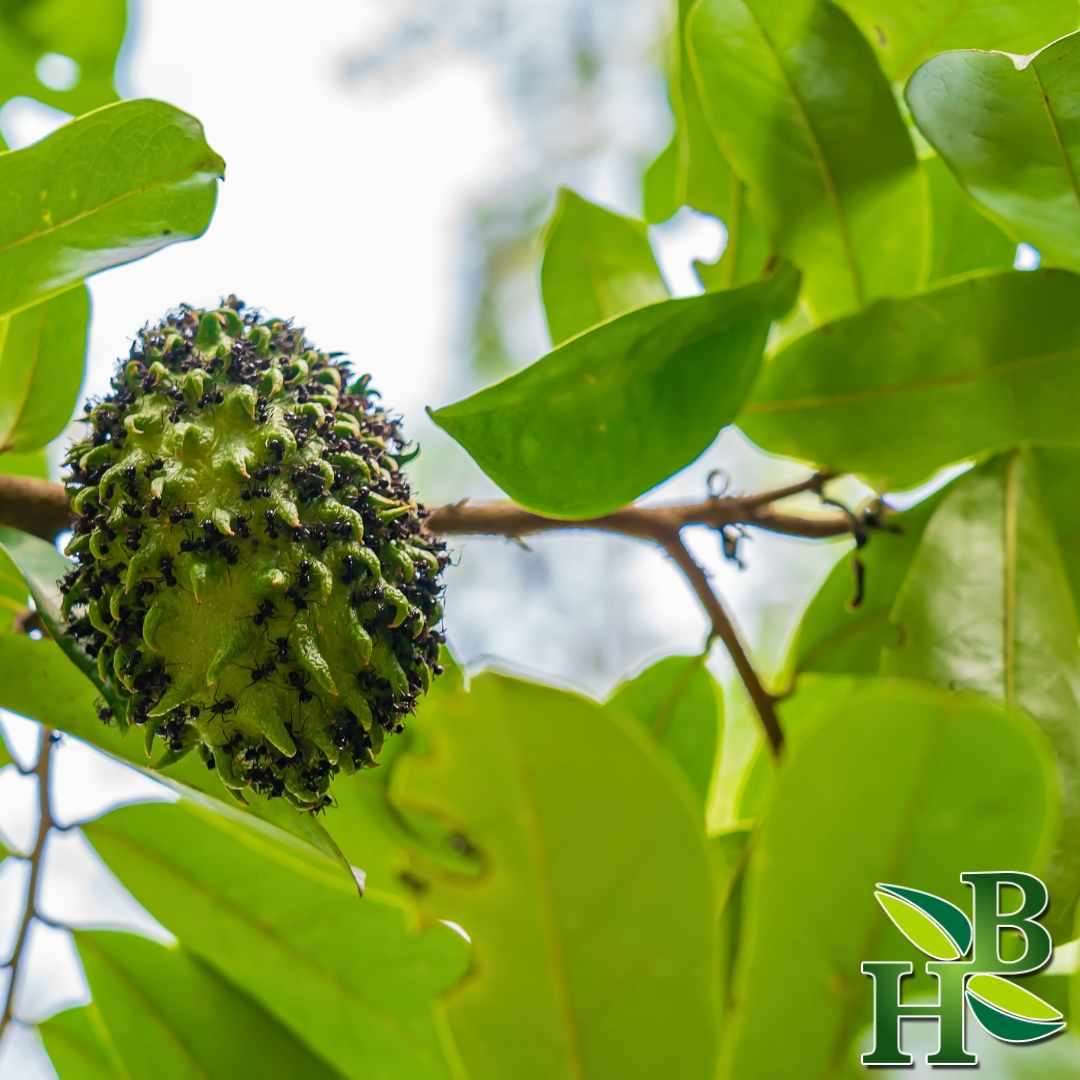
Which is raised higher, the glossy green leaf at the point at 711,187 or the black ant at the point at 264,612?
the glossy green leaf at the point at 711,187

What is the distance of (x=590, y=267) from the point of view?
1.43 metres

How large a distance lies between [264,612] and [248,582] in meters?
0.03

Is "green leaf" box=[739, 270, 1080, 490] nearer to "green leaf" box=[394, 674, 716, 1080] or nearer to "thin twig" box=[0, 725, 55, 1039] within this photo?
"green leaf" box=[394, 674, 716, 1080]

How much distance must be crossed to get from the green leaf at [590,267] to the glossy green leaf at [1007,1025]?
98 centimetres

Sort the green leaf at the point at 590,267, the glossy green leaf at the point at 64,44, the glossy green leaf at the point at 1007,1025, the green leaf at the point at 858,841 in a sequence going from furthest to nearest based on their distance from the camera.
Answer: the glossy green leaf at the point at 64,44, the green leaf at the point at 590,267, the glossy green leaf at the point at 1007,1025, the green leaf at the point at 858,841

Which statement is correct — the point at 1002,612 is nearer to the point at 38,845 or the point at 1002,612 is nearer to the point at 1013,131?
the point at 1013,131

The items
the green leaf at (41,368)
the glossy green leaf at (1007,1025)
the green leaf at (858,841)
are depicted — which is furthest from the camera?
the green leaf at (41,368)

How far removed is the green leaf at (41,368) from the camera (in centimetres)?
117

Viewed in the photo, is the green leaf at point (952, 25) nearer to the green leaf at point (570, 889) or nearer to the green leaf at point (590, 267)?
the green leaf at point (590, 267)

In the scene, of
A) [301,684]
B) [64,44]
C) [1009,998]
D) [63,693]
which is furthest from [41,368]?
[1009,998]

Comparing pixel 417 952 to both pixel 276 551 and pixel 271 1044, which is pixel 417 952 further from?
pixel 276 551

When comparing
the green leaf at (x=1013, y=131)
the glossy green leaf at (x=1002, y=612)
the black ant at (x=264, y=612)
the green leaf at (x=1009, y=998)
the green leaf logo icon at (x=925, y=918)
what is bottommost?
the green leaf at (x=1009, y=998)

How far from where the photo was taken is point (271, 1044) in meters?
1.13

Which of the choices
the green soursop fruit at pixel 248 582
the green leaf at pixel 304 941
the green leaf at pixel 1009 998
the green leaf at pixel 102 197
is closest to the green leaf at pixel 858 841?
the green leaf at pixel 1009 998
